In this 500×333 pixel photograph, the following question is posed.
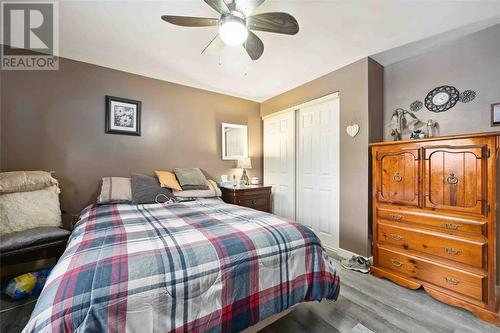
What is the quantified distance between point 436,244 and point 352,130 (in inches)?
54.7

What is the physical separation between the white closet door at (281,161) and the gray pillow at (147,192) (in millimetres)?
1884

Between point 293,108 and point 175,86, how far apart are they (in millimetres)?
1871

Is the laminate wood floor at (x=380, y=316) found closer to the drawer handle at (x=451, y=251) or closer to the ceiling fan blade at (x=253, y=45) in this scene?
the drawer handle at (x=451, y=251)

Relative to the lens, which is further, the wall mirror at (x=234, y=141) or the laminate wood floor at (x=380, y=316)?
the wall mirror at (x=234, y=141)

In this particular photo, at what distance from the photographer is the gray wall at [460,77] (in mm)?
1912

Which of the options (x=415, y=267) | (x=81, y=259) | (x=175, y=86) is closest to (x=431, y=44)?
(x=415, y=267)

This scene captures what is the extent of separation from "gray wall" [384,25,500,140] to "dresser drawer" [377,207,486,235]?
0.93 m

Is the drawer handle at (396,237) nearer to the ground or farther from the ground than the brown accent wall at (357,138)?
nearer to the ground

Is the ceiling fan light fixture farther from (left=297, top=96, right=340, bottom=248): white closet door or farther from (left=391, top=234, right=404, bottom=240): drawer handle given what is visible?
(left=391, top=234, right=404, bottom=240): drawer handle

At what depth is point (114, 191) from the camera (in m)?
2.33

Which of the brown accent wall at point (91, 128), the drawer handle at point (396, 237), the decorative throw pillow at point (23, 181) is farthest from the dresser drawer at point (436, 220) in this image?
the decorative throw pillow at point (23, 181)

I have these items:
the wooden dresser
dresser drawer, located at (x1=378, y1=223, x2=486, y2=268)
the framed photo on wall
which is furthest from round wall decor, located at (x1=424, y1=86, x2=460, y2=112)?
dresser drawer, located at (x1=378, y1=223, x2=486, y2=268)

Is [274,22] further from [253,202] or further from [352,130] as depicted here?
[253,202]

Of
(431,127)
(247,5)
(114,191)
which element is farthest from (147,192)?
(431,127)
